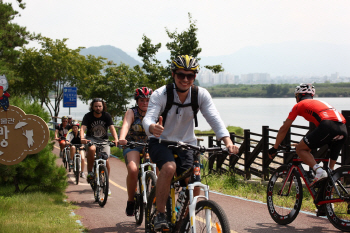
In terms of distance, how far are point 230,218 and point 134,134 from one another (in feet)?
6.83

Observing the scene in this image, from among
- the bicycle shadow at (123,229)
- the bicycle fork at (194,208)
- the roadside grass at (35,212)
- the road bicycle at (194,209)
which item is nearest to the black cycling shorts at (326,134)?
the road bicycle at (194,209)

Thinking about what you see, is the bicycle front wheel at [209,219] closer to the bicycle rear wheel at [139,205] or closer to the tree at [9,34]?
the bicycle rear wheel at [139,205]

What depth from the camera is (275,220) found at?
6.39 metres

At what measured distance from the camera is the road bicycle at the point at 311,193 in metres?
5.56

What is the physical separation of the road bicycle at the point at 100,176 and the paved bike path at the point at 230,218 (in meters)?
0.19

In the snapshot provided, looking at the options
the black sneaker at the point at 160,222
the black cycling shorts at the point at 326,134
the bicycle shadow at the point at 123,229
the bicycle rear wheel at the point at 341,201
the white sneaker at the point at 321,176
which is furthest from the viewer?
the bicycle shadow at the point at 123,229

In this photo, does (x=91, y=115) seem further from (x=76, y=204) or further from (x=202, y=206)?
(x=202, y=206)

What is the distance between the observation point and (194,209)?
3.94 meters

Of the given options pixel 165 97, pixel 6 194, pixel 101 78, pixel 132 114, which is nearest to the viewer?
pixel 165 97

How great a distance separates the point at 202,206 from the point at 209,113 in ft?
3.58

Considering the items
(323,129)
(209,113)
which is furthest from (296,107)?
(209,113)

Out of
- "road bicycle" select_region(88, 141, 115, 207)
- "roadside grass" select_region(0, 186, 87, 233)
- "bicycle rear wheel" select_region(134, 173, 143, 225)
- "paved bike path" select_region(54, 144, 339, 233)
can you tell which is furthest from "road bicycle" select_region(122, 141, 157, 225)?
"road bicycle" select_region(88, 141, 115, 207)

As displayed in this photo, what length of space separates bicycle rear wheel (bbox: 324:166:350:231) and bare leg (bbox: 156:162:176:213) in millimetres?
2467

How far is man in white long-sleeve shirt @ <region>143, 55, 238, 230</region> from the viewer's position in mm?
4418
